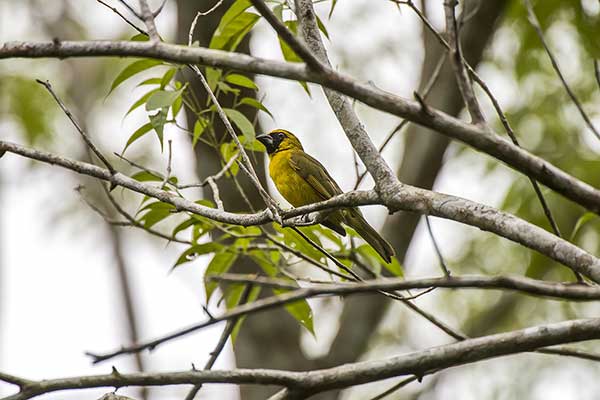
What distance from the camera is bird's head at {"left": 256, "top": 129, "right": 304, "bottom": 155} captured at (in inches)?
260

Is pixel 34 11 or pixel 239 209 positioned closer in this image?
pixel 239 209

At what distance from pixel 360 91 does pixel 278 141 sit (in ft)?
15.3

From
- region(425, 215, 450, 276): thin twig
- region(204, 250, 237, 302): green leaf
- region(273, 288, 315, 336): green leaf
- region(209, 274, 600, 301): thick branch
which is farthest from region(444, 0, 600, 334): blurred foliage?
region(209, 274, 600, 301): thick branch

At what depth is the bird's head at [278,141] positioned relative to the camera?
6.61m

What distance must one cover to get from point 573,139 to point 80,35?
7.32 m

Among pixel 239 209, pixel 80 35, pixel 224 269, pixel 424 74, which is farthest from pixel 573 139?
pixel 80 35

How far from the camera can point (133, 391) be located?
364 inches

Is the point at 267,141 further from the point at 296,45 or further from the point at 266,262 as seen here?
the point at 296,45

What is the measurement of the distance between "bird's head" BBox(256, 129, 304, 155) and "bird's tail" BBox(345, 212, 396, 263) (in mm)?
1685

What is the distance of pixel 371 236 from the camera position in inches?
184

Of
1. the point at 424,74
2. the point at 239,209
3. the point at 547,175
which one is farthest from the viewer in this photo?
the point at 424,74

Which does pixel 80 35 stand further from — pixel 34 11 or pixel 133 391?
pixel 133 391

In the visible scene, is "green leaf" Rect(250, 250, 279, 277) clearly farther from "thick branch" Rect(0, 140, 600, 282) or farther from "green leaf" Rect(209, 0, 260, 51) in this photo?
"green leaf" Rect(209, 0, 260, 51)

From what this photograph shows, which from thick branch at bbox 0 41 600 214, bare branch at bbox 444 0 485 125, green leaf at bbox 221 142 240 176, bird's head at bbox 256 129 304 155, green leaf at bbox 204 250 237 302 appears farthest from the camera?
bird's head at bbox 256 129 304 155
